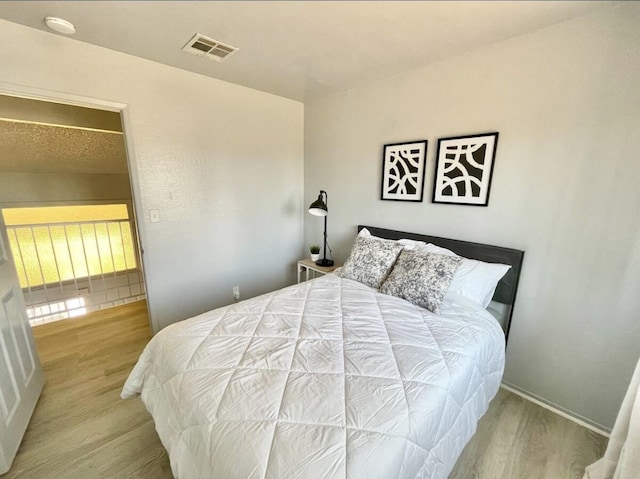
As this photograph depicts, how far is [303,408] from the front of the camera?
3.10ft

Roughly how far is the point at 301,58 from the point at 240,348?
2.03 metres

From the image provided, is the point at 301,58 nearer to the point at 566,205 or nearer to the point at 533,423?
the point at 566,205

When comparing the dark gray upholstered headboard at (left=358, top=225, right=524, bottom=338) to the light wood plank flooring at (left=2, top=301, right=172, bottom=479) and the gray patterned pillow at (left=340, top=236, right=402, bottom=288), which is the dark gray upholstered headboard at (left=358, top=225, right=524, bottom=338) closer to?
the gray patterned pillow at (left=340, top=236, right=402, bottom=288)

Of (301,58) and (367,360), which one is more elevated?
(301,58)

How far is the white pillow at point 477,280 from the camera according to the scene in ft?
5.85

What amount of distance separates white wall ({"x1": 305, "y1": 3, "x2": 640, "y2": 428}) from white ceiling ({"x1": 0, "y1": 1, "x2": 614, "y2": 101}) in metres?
0.18

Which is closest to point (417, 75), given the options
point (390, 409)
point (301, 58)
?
point (301, 58)

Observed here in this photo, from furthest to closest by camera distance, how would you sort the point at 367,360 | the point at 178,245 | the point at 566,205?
Result: the point at 178,245
the point at 566,205
the point at 367,360

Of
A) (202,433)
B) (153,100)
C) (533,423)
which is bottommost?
(533,423)

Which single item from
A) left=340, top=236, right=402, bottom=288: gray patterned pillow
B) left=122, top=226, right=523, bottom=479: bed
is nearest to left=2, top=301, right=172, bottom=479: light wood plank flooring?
left=122, top=226, right=523, bottom=479: bed

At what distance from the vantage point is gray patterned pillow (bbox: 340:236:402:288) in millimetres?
2074

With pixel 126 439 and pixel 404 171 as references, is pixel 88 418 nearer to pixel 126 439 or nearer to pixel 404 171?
pixel 126 439

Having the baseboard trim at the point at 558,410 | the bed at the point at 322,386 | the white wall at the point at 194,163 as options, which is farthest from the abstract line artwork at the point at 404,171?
the baseboard trim at the point at 558,410

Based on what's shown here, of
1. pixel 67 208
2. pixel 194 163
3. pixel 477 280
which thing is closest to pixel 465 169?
pixel 477 280
